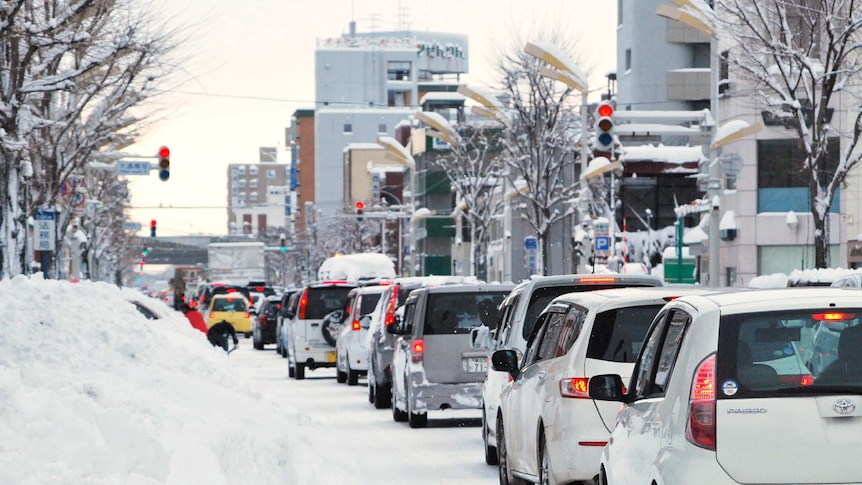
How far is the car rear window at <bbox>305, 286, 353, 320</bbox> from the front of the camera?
112 feet

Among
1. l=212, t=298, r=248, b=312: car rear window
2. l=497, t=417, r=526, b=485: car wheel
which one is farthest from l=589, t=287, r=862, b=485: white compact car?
l=212, t=298, r=248, b=312: car rear window

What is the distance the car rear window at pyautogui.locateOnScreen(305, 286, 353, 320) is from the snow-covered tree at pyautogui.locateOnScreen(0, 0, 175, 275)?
6.25 metres

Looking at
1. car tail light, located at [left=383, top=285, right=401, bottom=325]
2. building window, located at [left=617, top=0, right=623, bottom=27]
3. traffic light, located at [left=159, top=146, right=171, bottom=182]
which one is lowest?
car tail light, located at [left=383, top=285, right=401, bottom=325]

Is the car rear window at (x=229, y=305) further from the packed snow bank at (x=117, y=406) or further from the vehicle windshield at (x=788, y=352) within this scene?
the vehicle windshield at (x=788, y=352)

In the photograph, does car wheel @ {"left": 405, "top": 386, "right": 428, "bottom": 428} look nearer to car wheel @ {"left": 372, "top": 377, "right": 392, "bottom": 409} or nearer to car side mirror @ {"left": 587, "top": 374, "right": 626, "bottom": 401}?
car wheel @ {"left": 372, "top": 377, "right": 392, "bottom": 409}

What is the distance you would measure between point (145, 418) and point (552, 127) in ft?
142

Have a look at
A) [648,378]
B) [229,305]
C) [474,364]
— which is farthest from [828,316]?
[229,305]

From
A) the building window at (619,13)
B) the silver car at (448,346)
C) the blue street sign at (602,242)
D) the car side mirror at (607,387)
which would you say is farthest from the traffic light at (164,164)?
the building window at (619,13)

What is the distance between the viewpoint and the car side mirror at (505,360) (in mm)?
11469

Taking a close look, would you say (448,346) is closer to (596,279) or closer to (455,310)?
(455,310)

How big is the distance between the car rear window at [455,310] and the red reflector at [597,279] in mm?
5344

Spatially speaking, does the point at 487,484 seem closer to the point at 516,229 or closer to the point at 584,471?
the point at 584,471

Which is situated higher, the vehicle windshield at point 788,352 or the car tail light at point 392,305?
the vehicle windshield at point 788,352

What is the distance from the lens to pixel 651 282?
13312 millimetres
